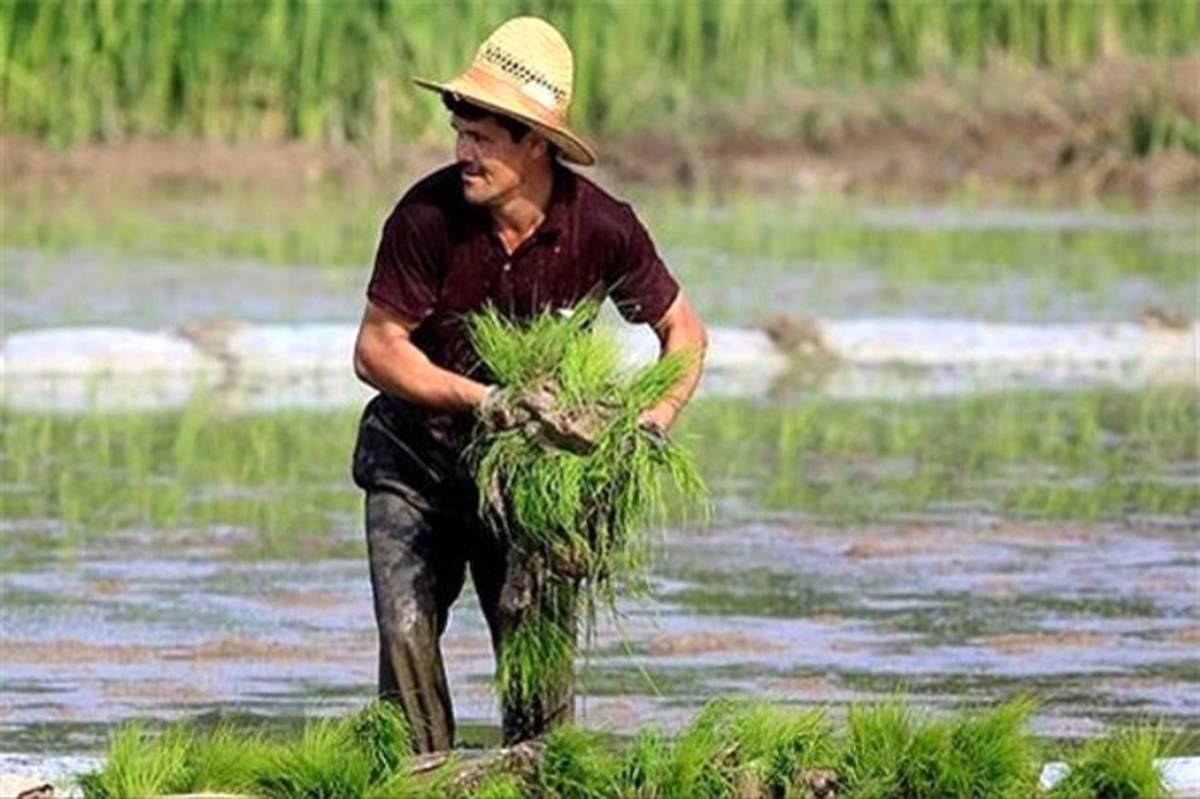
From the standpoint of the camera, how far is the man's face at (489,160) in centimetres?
750

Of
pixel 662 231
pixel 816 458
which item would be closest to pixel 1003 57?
pixel 662 231

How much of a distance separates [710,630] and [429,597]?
8.51 ft

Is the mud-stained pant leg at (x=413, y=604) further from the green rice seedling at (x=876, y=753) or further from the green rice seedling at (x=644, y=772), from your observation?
the green rice seedling at (x=876, y=753)

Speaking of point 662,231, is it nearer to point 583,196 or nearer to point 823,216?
point 823,216

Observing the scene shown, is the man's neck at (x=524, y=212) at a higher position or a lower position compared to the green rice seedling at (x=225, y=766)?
higher

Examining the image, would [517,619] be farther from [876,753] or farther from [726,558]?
[726,558]

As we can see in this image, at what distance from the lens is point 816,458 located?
1376 centimetres

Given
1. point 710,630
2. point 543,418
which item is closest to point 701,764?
point 543,418

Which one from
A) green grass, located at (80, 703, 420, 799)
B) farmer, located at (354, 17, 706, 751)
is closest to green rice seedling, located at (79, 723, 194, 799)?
green grass, located at (80, 703, 420, 799)

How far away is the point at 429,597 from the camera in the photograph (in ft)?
25.2

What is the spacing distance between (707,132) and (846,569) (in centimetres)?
1735

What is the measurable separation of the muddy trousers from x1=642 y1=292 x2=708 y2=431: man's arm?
43 centimetres

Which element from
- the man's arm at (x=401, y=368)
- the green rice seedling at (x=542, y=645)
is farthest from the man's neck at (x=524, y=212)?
the green rice seedling at (x=542, y=645)

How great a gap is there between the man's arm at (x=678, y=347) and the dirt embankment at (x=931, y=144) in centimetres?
1870
